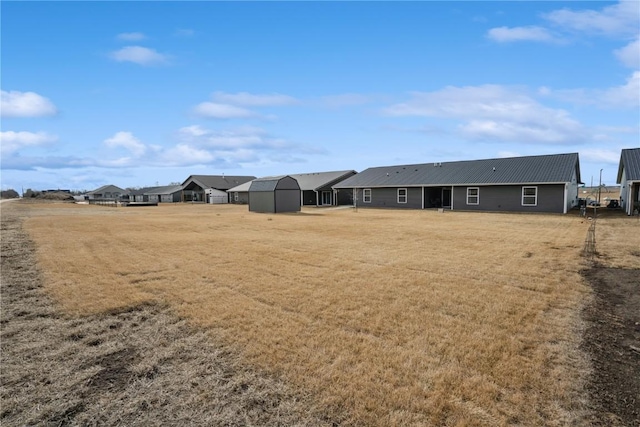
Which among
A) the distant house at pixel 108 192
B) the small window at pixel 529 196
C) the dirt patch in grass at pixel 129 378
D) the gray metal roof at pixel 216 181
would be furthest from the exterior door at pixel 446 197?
the distant house at pixel 108 192

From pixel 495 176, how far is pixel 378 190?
1118 cm

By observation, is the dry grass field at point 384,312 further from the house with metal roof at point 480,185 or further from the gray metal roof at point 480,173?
the gray metal roof at point 480,173

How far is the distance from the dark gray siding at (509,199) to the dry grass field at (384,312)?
557 inches

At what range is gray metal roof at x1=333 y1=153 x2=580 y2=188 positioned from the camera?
26000mm

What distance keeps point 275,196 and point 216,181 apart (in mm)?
36352

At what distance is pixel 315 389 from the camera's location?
367 cm

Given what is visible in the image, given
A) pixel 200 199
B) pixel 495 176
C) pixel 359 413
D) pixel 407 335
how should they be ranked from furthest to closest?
pixel 200 199
pixel 495 176
pixel 407 335
pixel 359 413

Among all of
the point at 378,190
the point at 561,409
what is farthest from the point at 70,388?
the point at 378,190

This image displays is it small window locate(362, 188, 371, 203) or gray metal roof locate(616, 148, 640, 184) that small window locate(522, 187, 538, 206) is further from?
small window locate(362, 188, 371, 203)

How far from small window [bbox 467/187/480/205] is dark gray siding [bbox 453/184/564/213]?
243mm

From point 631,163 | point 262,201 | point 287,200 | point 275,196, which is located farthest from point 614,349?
point 262,201

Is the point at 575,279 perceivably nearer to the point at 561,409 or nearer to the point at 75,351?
the point at 561,409

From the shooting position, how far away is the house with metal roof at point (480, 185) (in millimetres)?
25516

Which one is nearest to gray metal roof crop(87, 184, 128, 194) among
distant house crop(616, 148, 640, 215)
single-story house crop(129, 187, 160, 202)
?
single-story house crop(129, 187, 160, 202)
